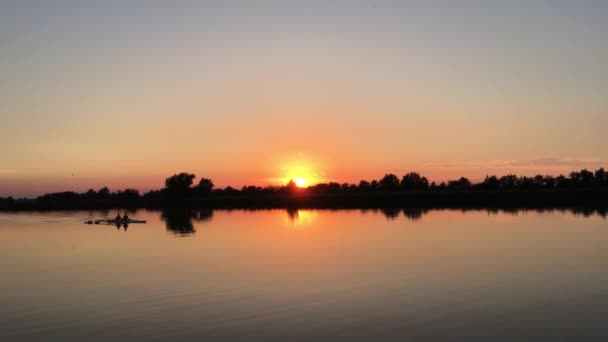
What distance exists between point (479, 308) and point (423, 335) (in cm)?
400

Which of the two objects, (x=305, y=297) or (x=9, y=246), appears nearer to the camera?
(x=305, y=297)

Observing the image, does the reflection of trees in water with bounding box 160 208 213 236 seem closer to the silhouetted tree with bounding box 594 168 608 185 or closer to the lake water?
the lake water

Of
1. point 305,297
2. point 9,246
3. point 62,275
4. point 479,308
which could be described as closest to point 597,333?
point 479,308

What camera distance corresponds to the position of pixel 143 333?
1572 centimetres

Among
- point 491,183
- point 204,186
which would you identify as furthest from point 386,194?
point 204,186

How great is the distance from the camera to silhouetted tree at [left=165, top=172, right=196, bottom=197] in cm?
17538

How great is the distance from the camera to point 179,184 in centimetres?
17612

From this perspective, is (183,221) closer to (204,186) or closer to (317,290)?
(317,290)

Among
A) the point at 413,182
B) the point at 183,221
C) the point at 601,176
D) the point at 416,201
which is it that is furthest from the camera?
the point at 413,182

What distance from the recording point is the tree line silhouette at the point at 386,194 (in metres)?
102

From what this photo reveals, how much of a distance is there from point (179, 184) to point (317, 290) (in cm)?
16012

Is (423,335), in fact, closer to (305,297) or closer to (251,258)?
(305,297)

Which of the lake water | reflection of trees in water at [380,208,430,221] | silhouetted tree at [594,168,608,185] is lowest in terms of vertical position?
the lake water

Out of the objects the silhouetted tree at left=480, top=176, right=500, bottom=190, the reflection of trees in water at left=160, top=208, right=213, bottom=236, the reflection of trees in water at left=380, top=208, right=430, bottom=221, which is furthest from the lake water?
the silhouetted tree at left=480, top=176, right=500, bottom=190
